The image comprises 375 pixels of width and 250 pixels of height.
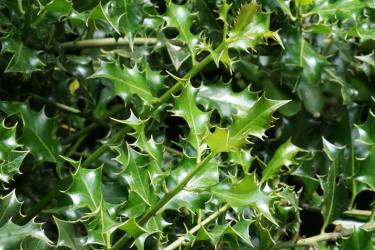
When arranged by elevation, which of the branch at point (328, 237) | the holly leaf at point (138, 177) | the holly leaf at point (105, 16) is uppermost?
the holly leaf at point (105, 16)

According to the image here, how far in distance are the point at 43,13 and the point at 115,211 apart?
421 millimetres

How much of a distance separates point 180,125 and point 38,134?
12.3 inches

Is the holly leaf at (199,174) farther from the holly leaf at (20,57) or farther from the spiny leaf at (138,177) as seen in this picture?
the holly leaf at (20,57)

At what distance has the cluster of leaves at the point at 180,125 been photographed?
1.01 m

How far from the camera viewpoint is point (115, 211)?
104 centimetres

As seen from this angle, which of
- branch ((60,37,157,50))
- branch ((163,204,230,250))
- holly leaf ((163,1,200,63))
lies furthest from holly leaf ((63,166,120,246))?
branch ((60,37,157,50))

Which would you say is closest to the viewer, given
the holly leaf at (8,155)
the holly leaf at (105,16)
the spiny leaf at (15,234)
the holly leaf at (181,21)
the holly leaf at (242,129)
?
the holly leaf at (242,129)

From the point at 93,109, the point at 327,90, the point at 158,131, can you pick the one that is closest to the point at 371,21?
the point at 327,90

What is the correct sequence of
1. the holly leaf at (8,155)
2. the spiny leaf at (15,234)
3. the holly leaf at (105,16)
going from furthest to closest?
the holly leaf at (105,16) → the holly leaf at (8,155) → the spiny leaf at (15,234)

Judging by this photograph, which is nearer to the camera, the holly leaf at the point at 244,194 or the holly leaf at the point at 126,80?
the holly leaf at the point at 244,194

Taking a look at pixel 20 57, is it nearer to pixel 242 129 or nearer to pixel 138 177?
pixel 138 177

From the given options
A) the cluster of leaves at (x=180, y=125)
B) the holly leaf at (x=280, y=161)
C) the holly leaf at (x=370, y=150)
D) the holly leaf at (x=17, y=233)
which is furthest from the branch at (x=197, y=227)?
the holly leaf at (x=370, y=150)

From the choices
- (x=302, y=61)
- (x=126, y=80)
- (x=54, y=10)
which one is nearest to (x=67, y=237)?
(x=126, y=80)

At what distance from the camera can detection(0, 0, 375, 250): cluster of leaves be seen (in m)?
1.01
